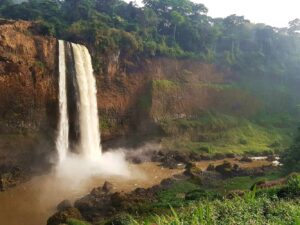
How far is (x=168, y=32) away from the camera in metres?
62.1

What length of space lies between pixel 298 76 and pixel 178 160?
36.6 m

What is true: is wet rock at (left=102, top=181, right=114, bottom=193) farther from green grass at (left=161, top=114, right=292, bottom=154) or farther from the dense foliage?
green grass at (left=161, top=114, right=292, bottom=154)

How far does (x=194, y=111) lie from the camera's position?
50750 millimetres

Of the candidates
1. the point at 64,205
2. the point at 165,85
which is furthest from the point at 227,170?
the point at 165,85

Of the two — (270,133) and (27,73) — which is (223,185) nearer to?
(27,73)

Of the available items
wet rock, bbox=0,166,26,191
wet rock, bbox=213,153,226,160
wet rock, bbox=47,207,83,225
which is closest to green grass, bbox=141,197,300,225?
wet rock, bbox=47,207,83,225

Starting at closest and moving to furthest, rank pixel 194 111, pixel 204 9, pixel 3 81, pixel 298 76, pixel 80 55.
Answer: pixel 3 81
pixel 80 55
pixel 194 111
pixel 298 76
pixel 204 9

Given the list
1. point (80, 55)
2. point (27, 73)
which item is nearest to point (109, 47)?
point (80, 55)

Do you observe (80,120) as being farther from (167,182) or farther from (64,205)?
(64,205)

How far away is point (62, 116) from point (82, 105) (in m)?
2.39

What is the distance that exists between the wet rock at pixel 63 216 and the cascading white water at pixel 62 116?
1288 centimetres

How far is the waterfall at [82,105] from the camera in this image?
35.4 m

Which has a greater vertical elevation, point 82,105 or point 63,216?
point 82,105

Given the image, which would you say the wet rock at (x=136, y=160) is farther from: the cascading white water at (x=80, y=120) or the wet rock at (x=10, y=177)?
the wet rock at (x=10, y=177)
